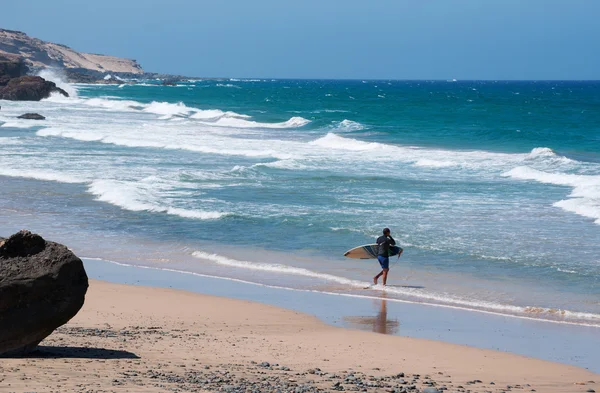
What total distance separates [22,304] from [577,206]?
17.1 meters

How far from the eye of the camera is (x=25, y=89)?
266 ft

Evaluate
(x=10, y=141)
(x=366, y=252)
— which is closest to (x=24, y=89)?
(x=10, y=141)

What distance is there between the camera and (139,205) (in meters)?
22.1

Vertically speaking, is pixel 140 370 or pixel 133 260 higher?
pixel 133 260

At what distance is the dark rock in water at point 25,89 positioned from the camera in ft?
264

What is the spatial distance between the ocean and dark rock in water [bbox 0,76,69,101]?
120ft

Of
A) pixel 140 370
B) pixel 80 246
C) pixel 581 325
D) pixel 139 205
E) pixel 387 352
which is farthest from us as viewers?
pixel 139 205

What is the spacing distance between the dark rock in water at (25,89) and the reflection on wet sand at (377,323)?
74.0 m

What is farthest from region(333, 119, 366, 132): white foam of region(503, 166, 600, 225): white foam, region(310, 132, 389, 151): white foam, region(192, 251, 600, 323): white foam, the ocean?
region(192, 251, 600, 323): white foam

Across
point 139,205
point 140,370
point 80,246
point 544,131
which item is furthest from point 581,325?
point 544,131

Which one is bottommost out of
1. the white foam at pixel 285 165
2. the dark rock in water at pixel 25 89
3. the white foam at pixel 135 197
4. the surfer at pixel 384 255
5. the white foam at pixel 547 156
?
the surfer at pixel 384 255

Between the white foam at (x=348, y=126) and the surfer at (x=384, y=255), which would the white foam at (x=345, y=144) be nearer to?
the white foam at (x=348, y=126)

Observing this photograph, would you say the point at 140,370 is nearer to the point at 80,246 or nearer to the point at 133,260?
the point at 133,260

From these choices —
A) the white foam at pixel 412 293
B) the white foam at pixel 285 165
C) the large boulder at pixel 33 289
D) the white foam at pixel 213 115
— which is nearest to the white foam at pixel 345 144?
the white foam at pixel 285 165
